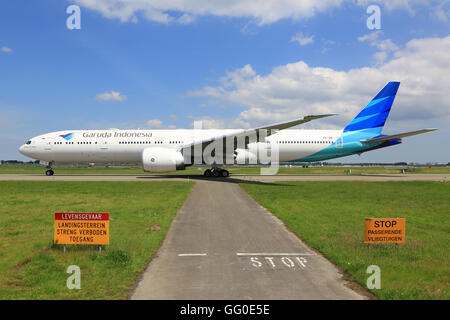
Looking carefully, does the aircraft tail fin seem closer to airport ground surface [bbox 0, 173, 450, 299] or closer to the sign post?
airport ground surface [bbox 0, 173, 450, 299]

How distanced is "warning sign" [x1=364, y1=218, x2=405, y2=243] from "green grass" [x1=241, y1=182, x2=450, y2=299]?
0.79 feet

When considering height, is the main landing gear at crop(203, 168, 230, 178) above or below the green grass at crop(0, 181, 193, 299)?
above

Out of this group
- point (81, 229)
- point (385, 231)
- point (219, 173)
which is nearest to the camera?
point (81, 229)

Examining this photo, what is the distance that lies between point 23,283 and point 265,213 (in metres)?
8.83

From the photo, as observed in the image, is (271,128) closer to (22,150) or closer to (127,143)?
(127,143)

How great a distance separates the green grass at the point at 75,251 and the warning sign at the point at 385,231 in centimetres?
557

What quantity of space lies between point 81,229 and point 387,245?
800 cm

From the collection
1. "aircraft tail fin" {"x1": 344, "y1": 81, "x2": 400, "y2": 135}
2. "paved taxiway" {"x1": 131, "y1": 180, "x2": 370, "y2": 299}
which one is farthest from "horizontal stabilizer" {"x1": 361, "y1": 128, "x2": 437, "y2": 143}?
"paved taxiway" {"x1": 131, "y1": 180, "x2": 370, "y2": 299}

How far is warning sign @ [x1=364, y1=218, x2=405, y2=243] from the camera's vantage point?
771cm

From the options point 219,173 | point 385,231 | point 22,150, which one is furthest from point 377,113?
point 22,150

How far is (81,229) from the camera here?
728cm
